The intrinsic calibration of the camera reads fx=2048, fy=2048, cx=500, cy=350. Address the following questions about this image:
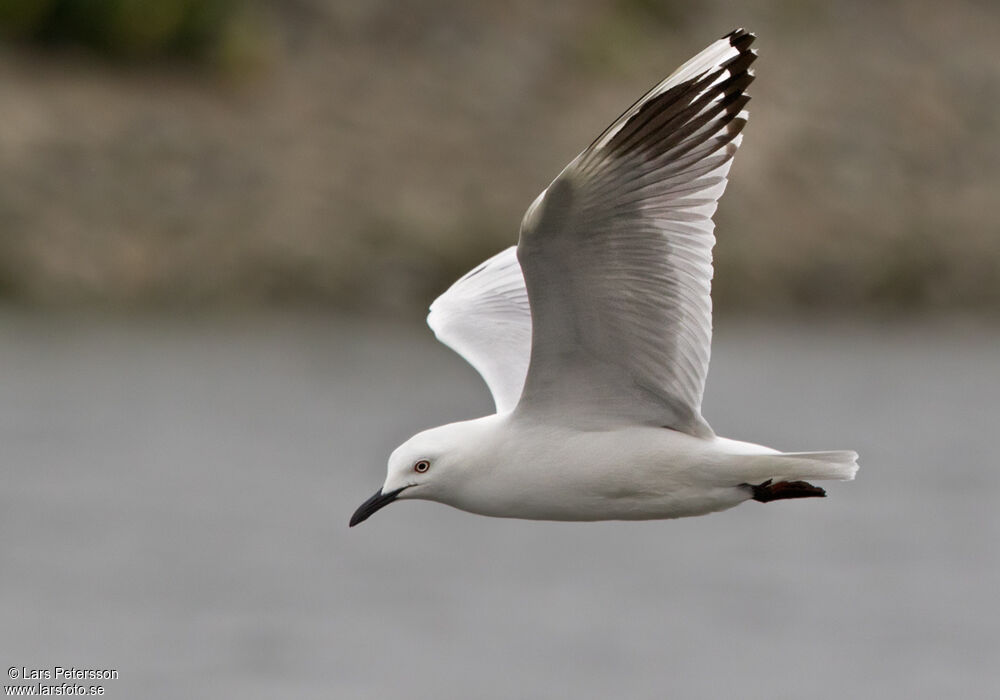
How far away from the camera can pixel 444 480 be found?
786cm

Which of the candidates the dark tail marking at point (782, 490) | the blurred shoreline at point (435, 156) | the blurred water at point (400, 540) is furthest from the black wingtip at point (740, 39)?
the blurred shoreline at point (435, 156)

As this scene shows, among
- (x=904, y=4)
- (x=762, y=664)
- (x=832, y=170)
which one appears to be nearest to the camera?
(x=762, y=664)

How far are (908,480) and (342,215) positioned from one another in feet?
34.2

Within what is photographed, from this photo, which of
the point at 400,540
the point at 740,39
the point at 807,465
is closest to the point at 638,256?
the point at 740,39

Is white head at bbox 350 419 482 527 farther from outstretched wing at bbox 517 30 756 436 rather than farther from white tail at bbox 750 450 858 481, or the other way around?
white tail at bbox 750 450 858 481

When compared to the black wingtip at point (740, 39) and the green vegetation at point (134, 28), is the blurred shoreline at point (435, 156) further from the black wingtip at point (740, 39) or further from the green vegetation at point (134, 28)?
the black wingtip at point (740, 39)

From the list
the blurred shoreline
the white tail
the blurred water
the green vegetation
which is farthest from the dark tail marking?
the green vegetation

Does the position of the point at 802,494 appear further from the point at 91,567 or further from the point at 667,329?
the point at 91,567

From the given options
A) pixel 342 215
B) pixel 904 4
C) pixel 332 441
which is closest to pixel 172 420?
pixel 332 441

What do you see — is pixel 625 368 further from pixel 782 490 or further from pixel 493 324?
pixel 493 324

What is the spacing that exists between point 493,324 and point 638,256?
2.12 m

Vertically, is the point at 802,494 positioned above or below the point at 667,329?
below

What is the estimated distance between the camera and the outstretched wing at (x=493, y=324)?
9.13m

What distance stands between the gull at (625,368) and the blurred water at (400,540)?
10919 mm
